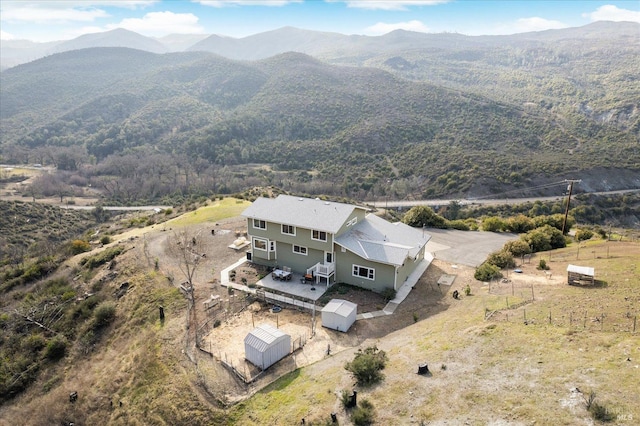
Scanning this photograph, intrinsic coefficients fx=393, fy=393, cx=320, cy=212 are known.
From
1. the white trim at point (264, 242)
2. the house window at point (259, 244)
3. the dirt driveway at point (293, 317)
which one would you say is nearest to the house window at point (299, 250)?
the white trim at point (264, 242)

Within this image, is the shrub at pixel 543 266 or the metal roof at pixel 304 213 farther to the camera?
the metal roof at pixel 304 213

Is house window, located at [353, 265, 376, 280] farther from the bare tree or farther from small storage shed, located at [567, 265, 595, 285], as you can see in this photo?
small storage shed, located at [567, 265, 595, 285]

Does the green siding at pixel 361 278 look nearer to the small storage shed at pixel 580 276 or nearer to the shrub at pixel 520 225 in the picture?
the small storage shed at pixel 580 276

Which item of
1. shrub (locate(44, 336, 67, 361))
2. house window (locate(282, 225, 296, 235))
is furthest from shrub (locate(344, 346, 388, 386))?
shrub (locate(44, 336, 67, 361))

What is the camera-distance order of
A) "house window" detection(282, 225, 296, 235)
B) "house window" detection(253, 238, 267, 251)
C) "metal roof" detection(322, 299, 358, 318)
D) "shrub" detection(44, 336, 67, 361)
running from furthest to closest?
"house window" detection(253, 238, 267, 251), "house window" detection(282, 225, 296, 235), "shrub" detection(44, 336, 67, 361), "metal roof" detection(322, 299, 358, 318)

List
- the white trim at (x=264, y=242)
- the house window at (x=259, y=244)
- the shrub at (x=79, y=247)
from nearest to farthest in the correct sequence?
the white trim at (x=264, y=242) → the house window at (x=259, y=244) → the shrub at (x=79, y=247)

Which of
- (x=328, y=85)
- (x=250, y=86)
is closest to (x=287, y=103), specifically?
(x=328, y=85)
